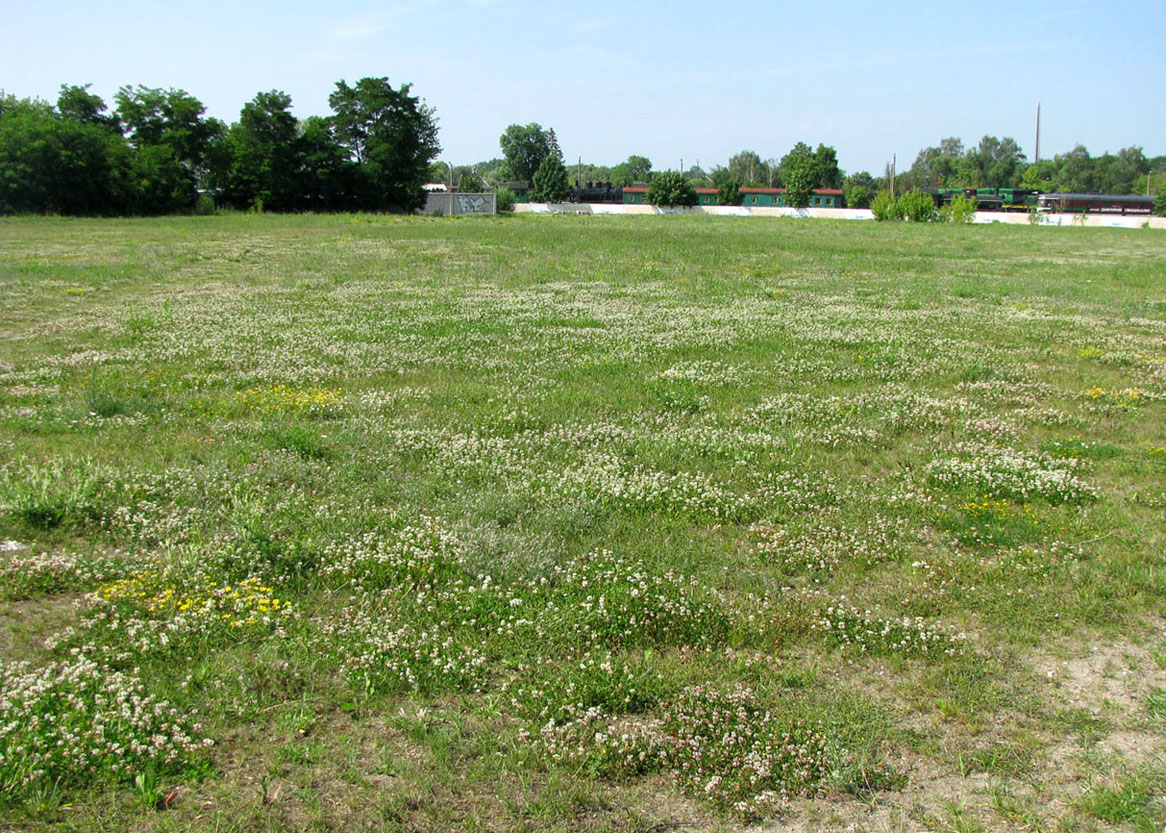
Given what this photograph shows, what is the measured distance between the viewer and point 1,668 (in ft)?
16.0

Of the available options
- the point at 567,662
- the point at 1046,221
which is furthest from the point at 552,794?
the point at 1046,221

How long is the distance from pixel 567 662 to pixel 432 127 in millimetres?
91993

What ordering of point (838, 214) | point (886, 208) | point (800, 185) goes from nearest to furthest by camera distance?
point (886, 208) → point (838, 214) → point (800, 185)

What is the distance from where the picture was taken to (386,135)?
277ft

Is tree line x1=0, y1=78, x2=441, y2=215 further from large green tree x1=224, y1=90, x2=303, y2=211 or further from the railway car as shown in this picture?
the railway car

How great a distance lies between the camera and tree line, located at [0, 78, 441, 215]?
200ft

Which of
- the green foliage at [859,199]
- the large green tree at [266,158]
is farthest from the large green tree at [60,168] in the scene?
the green foliage at [859,199]

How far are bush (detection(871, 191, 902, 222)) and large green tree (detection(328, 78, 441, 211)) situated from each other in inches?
1930

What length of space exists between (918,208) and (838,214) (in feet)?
96.5

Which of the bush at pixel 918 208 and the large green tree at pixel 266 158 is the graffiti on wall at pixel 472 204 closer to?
the large green tree at pixel 266 158

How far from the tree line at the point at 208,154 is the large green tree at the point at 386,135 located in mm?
108

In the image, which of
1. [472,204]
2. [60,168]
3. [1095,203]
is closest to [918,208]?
[472,204]

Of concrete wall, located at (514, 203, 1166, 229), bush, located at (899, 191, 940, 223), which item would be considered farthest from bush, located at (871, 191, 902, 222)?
concrete wall, located at (514, 203, 1166, 229)

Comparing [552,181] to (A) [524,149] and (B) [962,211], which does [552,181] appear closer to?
(A) [524,149]
